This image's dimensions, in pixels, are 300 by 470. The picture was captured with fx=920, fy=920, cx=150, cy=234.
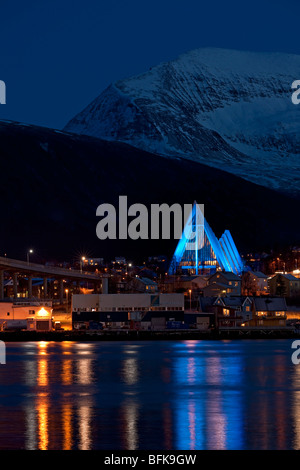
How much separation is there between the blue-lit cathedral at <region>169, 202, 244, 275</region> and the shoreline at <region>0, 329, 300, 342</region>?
7636 cm

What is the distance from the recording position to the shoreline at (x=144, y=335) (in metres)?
79.2

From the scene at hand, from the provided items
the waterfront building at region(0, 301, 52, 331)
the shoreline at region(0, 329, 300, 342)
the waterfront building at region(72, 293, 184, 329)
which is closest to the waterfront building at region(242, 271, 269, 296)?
the waterfront building at region(72, 293, 184, 329)

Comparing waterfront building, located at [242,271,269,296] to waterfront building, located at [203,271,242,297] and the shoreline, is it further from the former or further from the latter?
the shoreline

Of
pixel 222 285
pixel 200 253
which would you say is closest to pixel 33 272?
pixel 222 285

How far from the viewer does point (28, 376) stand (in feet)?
161

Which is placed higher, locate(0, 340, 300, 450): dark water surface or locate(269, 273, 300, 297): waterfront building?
locate(269, 273, 300, 297): waterfront building

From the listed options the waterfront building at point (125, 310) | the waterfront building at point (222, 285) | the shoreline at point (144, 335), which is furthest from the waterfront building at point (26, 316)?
the waterfront building at point (222, 285)

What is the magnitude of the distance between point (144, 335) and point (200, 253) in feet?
278

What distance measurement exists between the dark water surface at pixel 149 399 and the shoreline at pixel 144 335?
11619 millimetres

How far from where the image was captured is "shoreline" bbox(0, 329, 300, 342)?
→ 79.2 meters

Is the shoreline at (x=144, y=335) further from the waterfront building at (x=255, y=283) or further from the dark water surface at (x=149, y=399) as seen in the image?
the waterfront building at (x=255, y=283)

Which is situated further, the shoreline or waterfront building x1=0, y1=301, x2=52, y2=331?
waterfront building x1=0, y1=301, x2=52, y2=331
